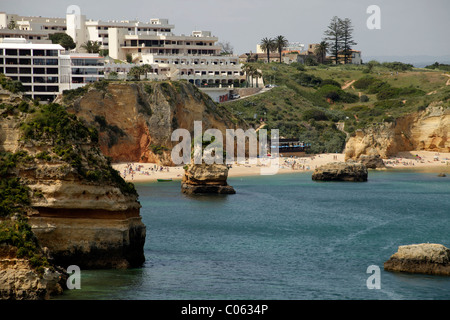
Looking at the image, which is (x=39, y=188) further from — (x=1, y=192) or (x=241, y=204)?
(x=241, y=204)

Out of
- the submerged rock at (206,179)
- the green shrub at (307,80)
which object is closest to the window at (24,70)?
the submerged rock at (206,179)

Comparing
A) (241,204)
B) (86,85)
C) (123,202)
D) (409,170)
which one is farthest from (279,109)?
(123,202)

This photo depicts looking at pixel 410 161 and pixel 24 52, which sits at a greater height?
pixel 24 52

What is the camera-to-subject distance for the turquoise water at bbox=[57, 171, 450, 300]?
3819cm

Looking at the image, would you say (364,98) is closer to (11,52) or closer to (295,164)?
(295,164)

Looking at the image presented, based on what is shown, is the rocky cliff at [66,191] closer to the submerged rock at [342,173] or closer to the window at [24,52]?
the submerged rock at [342,173]

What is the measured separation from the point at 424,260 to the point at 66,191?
68.1ft

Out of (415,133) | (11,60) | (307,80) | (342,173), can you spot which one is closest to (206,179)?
(342,173)

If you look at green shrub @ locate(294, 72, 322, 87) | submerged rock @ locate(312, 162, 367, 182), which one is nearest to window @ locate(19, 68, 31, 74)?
submerged rock @ locate(312, 162, 367, 182)

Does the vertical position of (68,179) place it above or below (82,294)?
above

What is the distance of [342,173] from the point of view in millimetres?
95688

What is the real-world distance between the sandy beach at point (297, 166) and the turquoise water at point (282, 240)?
20.3ft

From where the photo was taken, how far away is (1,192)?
3712 cm
